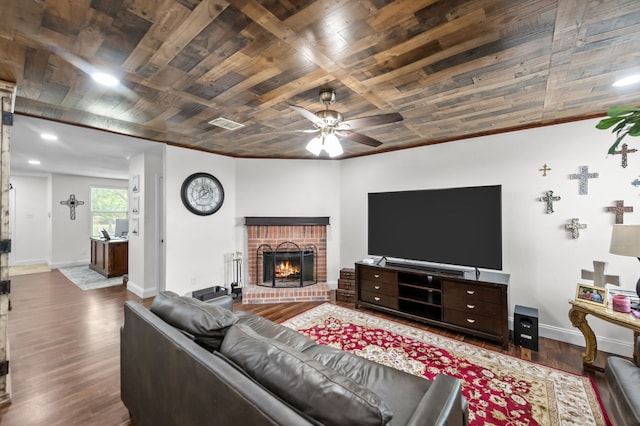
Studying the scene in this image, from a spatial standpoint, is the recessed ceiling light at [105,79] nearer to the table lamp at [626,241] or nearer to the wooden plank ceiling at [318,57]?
the wooden plank ceiling at [318,57]

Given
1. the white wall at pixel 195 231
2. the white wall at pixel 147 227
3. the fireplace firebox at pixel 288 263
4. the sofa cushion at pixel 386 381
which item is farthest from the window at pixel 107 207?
the sofa cushion at pixel 386 381

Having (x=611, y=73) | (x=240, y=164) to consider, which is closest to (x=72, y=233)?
(x=240, y=164)

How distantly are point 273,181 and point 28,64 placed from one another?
328cm

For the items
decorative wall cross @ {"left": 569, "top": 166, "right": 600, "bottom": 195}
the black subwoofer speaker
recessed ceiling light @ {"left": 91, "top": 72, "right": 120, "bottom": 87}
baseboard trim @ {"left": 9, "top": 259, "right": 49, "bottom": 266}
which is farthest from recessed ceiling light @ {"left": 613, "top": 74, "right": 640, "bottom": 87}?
baseboard trim @ {"left": 9, "top": 259, "right": 49, "bottom": 266}

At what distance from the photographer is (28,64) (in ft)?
6.14

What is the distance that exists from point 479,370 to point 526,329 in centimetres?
82

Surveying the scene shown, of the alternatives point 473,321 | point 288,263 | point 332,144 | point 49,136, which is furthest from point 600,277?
point 49,136

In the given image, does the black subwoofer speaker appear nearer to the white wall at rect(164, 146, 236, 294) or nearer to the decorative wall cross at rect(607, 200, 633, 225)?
the decorative wall cross at rect(607, 200, 633, 225)

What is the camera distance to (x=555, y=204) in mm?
3098

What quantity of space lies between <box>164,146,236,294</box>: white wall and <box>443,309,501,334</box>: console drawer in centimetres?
→ 348

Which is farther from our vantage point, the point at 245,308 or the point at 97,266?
the point at 97,266

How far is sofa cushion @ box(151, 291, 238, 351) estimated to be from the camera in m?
1.44

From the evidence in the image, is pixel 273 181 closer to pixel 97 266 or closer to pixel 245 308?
pixel 245 308

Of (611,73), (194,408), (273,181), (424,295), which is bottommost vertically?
(424,295)
